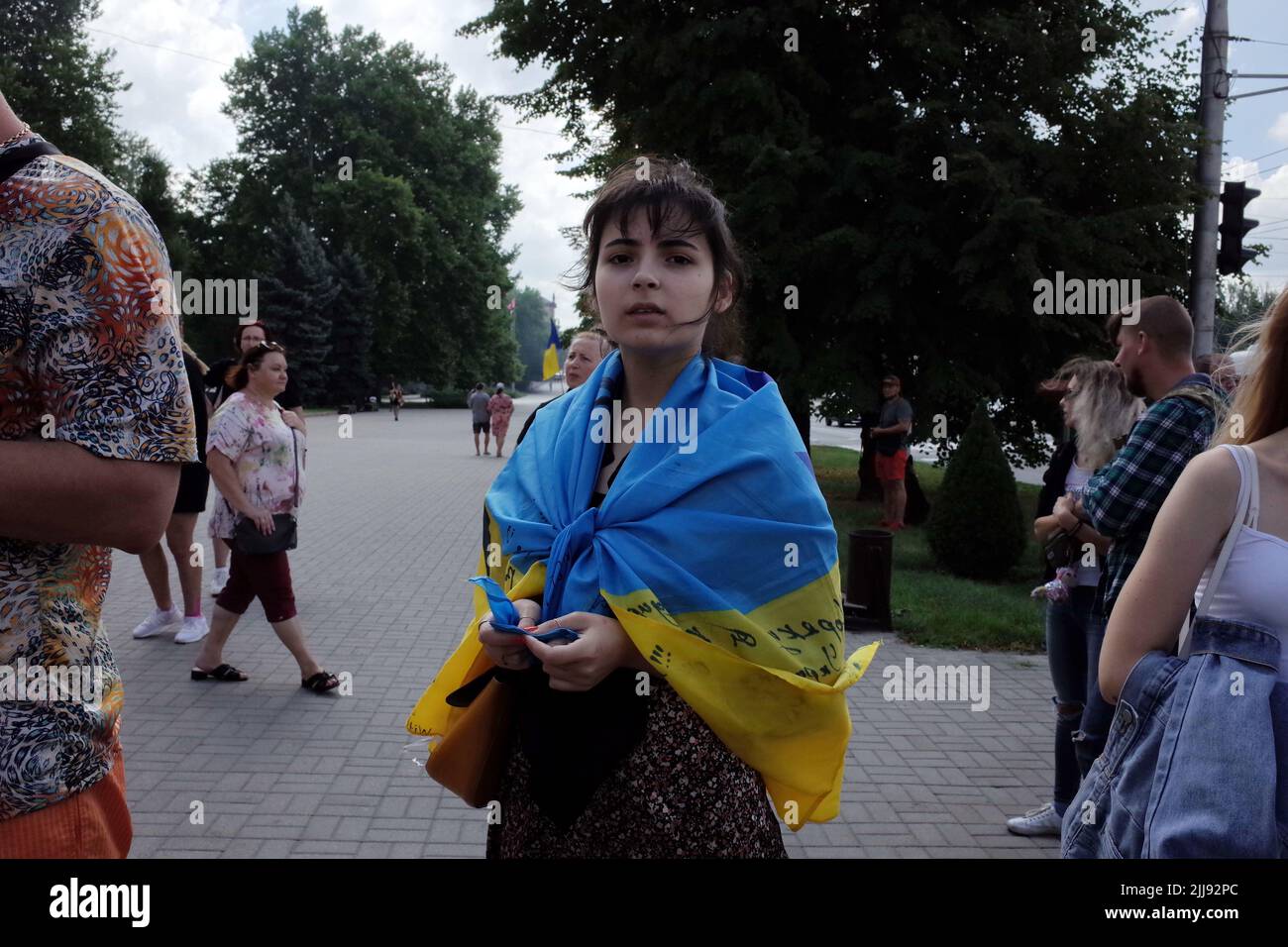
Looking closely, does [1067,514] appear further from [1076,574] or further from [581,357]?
[581,357]

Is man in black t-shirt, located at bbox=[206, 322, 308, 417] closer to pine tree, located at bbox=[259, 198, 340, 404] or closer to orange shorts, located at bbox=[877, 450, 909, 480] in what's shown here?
orange shorts, located at bbox=[877, 450, 909, 480]

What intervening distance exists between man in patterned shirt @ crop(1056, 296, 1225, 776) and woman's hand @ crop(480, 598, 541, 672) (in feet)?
7.13

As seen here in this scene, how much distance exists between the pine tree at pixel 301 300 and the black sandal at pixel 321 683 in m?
40.9

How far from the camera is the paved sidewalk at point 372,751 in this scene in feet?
13.5

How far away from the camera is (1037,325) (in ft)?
42.2

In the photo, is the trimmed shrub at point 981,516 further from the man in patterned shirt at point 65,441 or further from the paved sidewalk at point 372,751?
the man in patterned shirt at point 65,441

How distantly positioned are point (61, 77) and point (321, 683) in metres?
40.5

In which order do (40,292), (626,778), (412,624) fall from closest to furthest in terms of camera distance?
(40,292) → (626,778) → (412,624)

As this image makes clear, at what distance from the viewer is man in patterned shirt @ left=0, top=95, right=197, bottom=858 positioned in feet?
4.66

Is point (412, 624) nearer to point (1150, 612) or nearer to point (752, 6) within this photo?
point (1150, 612)

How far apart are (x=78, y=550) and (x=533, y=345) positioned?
14293cm

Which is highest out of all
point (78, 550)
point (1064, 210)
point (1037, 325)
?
point (1064, 210)

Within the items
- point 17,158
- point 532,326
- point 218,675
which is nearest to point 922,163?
point 218,675
